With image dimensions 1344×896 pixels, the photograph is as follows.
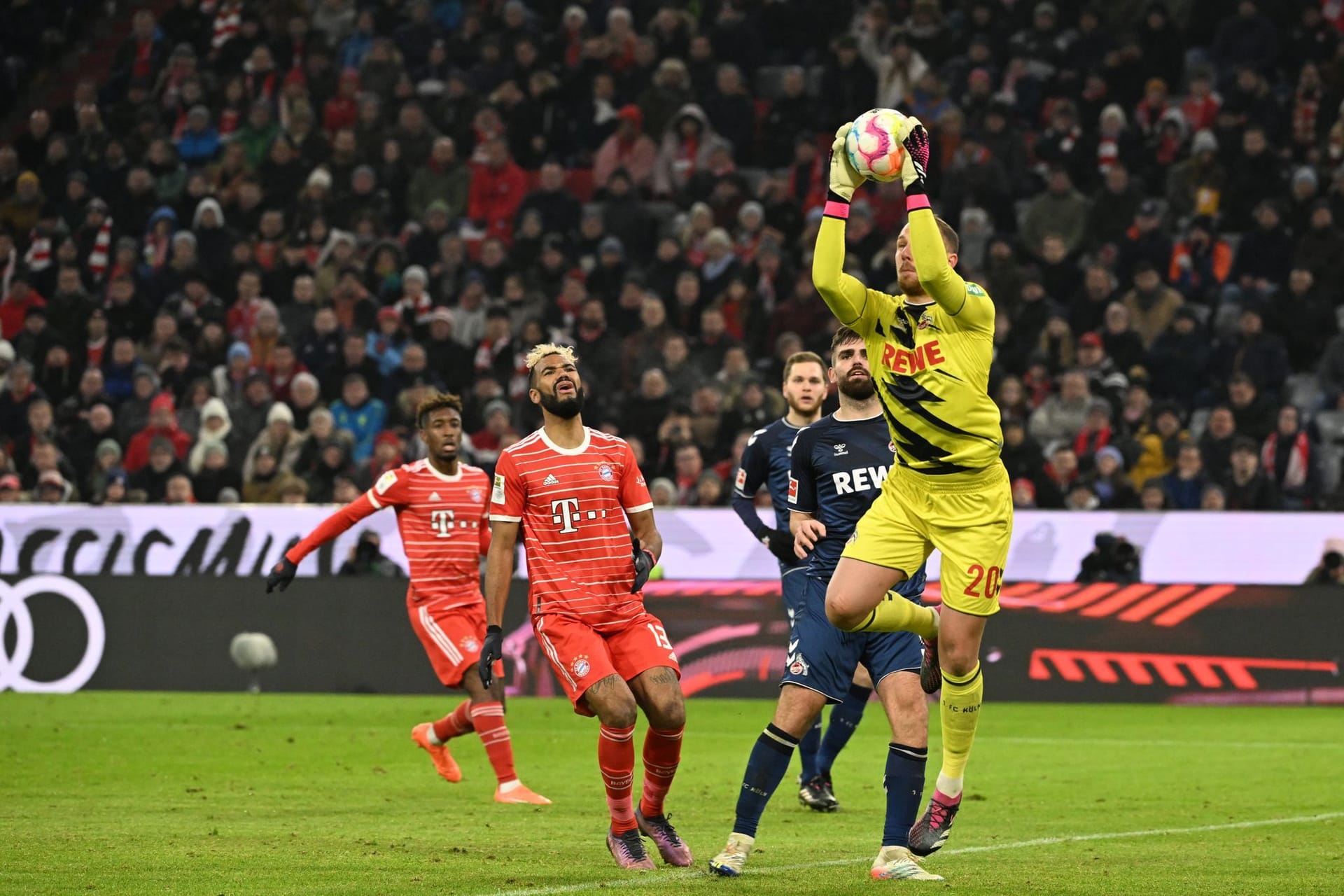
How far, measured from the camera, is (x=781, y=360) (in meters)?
21.5

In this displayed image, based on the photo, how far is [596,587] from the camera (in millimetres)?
8516

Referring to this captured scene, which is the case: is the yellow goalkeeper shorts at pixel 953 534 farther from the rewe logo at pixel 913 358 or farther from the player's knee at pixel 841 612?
the rewe logo at pixel 913 358

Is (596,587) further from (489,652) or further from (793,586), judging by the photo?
(793,586)

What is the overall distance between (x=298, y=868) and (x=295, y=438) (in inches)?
541

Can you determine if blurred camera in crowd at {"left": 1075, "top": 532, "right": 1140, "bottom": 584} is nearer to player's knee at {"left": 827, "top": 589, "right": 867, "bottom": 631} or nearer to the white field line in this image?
the white field line

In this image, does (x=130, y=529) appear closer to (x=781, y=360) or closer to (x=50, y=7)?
(x=781, y=360)

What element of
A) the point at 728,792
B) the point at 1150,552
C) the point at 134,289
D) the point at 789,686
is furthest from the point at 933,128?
the point at 789,686

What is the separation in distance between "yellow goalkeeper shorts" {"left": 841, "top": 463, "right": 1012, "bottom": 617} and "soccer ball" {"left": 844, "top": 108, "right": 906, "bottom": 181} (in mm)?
1290

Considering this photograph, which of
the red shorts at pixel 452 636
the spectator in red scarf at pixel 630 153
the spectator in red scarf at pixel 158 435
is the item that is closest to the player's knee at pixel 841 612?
the red shorts at pixel 452 636

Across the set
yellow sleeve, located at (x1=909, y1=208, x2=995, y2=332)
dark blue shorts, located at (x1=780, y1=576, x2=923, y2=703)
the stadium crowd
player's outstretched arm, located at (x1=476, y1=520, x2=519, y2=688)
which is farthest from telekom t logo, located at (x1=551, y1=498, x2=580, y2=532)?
the stadium crowd

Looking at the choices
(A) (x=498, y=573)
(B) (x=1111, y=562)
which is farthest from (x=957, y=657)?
(B) (x=1111, y=562)

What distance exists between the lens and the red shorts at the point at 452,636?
11.9 meters

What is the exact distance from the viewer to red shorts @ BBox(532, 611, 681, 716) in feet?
27.2

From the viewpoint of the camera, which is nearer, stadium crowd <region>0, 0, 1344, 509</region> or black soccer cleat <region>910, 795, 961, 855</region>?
black soccer cleat <region>910, 795, 961, 855</region>
